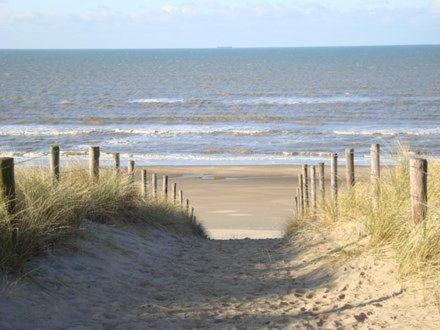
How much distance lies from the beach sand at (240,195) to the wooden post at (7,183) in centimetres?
1051

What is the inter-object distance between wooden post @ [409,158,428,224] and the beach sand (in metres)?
9.63

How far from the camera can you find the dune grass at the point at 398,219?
784 centimetres

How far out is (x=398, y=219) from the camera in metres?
9.09

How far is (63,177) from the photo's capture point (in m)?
11.5

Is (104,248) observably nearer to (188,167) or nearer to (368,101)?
(188,167)

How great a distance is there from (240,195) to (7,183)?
18.2m

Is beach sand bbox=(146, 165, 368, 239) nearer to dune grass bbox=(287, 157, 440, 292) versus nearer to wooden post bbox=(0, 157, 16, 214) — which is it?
dune grass bbox=(287, 157, 440, 292)

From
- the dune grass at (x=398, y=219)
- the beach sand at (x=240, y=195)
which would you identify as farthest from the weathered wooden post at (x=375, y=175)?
the beach sand at (x=240, y=195)

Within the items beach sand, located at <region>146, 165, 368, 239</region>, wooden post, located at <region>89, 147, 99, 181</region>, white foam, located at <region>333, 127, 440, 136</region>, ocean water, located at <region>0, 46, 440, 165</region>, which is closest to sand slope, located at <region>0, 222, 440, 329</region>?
wooden post, located at <region>89, 147, 99, 181</region>

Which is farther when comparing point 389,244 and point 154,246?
point 154,246

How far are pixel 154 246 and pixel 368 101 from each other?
52021mm

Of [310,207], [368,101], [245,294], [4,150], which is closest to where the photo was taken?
[245,294]

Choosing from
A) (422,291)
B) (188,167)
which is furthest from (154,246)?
(188,167)

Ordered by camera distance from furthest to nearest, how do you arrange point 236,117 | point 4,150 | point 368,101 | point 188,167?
point 368,101
point 236,117
point 4,150
point 188,167
